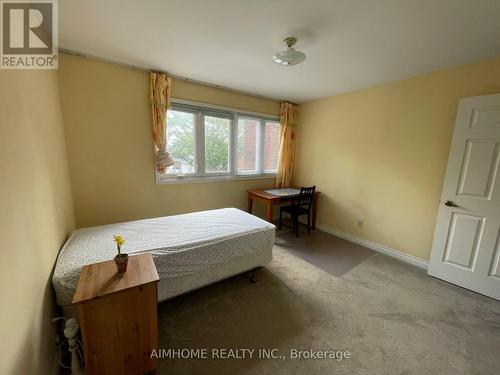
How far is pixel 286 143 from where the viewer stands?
13.3 ft

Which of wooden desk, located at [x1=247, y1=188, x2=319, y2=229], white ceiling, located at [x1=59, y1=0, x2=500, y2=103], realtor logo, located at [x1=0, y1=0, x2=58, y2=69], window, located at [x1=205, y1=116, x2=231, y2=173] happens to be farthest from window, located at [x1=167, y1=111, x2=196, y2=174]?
realtor logo, located at [x1=0, y1=0, x2=58, y2=69]

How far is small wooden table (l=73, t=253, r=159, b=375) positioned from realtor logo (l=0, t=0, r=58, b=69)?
1.17 m

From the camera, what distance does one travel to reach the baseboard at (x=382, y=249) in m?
2.71

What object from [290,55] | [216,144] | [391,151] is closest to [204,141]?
[216,144]

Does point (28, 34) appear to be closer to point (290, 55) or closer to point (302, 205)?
point (290, 55)

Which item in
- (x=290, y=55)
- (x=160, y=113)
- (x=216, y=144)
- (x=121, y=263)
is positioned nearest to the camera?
(x=121, y=263)

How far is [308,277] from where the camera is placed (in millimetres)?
2400

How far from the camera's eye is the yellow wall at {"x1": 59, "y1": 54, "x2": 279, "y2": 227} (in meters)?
2.28

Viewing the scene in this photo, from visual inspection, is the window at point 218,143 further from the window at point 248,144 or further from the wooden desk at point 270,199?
the wooden desk at point 270,199

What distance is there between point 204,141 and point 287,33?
188 centimetres

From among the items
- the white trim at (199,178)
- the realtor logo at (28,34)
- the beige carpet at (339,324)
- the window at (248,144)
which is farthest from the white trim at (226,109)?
the beige carpet at (339,324)

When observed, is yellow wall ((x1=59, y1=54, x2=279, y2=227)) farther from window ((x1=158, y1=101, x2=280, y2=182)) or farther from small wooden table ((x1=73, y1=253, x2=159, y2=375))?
small wooden table ((x1=73, y1=253, x2=159, y2=375))

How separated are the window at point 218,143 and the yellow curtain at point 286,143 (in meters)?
0.15

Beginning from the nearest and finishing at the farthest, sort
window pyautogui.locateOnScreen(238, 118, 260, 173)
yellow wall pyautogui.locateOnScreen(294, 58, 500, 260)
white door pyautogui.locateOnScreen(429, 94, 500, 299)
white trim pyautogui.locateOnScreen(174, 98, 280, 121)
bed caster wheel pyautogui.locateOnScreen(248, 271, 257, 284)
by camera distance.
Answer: white door pyautogui.locateOnScreen(429, 94, 500, 299) < bed caster wheel pyautogui.locateOnScreen(248, 271, 257, 284) < yellow wall pyautogui.locateOnScreen(294, 58, 500, 260) < white trim pyautogui.locateOnScreen(174, 98, 280, 121) < window pyautogui.locateOnScreen(238, 118, 260, 173)
